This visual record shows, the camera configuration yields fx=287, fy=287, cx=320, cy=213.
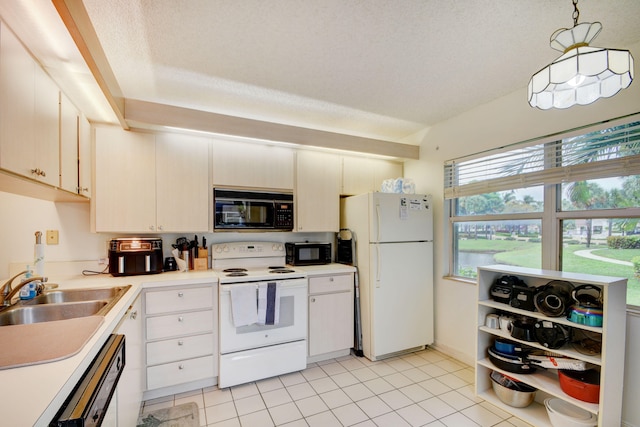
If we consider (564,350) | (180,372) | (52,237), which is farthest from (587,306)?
(52,237)

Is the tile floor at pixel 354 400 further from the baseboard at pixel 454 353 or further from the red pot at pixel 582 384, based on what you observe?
the red pot at pixel 582 384

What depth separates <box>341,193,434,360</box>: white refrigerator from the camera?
9.56 ft

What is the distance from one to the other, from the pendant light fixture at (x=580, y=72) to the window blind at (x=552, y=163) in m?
0.93

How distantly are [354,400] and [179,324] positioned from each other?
1521mm

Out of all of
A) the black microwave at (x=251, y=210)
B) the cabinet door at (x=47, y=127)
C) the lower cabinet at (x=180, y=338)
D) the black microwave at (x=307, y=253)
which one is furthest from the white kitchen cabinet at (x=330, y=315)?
the cabinet door at (x=47, y=127)

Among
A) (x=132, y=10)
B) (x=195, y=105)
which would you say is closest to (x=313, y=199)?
(x=195, y=105)

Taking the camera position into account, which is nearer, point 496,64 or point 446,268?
point 496,64

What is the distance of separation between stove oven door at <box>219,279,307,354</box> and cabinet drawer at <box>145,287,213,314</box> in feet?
0.45

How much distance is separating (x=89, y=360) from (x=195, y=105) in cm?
231

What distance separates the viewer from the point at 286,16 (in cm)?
159

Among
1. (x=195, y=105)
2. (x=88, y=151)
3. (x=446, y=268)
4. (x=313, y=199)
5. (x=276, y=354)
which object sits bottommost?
(x=276, y=354)

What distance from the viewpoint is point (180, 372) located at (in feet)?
7.57

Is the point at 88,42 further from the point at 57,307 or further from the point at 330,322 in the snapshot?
the point at 330,322

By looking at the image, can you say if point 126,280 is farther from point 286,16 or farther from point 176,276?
point 286,16
